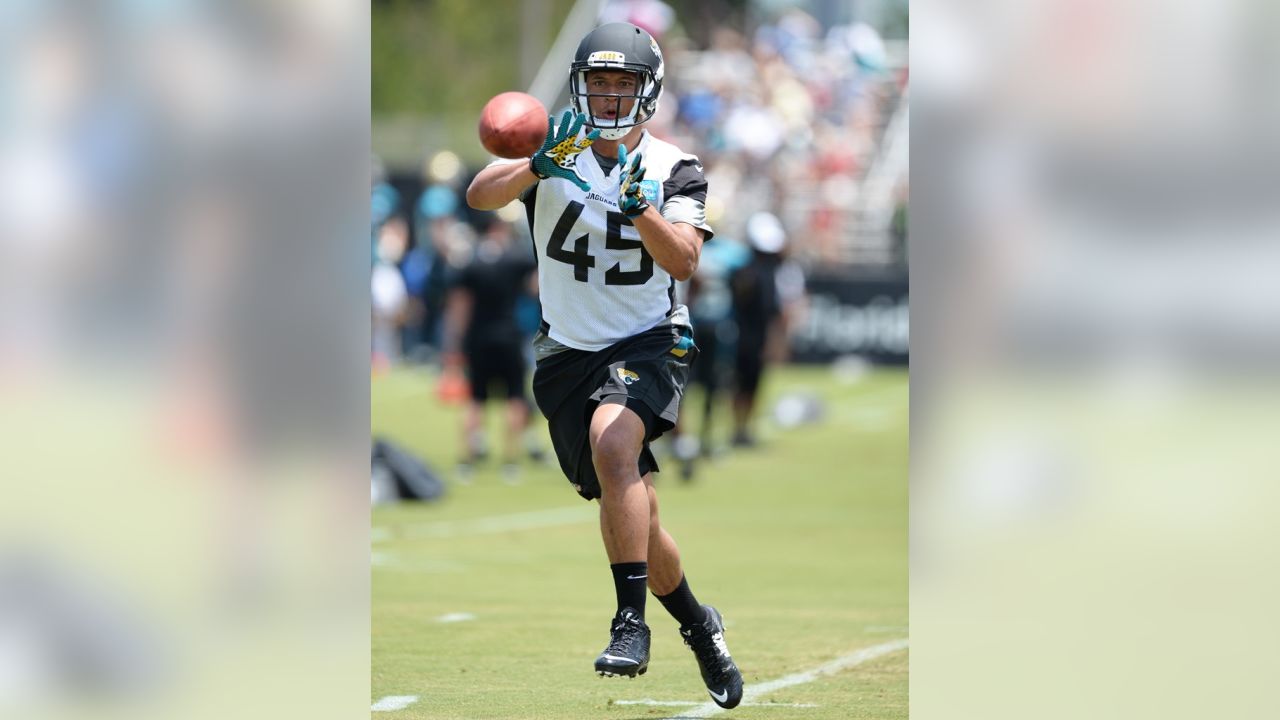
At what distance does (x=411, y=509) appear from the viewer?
13562 millimetres

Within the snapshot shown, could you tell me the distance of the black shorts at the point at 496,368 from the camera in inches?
642

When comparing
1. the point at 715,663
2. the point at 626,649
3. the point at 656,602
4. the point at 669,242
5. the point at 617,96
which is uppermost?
the point at 617,96

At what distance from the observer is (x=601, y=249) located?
613cm

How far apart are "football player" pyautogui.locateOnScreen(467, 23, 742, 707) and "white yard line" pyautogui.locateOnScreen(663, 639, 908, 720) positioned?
0.90 feet

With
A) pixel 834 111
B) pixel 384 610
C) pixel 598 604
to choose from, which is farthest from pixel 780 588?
pixel 834 111

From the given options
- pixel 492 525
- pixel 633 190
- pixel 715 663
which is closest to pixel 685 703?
pixel 715 663

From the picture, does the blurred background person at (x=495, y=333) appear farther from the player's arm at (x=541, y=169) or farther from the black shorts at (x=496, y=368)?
the player's arm at (x=541, y=169)

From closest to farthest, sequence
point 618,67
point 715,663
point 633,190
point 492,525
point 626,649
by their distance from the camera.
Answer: point 633,190
point 626,649
point 618,67
point 715,663
point 492,525

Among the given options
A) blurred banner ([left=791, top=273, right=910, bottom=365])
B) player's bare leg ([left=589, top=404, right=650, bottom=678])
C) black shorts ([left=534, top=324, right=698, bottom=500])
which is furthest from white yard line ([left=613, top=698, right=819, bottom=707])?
blurred banner ([left=791, top=273, right=910, bottom=365])

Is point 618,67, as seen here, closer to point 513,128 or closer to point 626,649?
point 513,128

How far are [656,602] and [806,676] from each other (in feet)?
8.76
